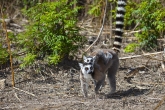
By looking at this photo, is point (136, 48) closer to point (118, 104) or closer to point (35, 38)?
point (35, 38)

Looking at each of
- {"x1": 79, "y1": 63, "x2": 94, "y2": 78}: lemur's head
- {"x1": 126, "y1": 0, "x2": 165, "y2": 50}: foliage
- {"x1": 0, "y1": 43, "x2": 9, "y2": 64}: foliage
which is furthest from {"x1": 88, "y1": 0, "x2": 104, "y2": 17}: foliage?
{"x1": 79, "y1": 63, "x2": 94, "y2": 78}: lemur's head

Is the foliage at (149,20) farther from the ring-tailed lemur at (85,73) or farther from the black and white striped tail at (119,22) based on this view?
the ring-tailed lemur at (85,73)

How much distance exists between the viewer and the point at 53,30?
26.4 ft

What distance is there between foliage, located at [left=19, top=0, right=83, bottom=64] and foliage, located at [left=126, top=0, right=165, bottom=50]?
2001mm

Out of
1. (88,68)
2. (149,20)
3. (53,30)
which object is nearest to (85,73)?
(88,68)

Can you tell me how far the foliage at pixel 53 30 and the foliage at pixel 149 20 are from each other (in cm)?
200

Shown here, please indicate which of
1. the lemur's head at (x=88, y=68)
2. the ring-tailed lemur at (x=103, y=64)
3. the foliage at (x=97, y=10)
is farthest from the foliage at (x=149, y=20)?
the lemur's head at (x=88, y=68)

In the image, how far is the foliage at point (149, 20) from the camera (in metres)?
9.27

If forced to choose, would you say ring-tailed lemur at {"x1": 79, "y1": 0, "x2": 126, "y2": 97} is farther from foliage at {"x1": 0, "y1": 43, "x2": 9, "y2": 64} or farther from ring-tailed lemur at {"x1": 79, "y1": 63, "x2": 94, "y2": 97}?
foliage at {"x1": 0, "y1": 43, "x2": 9, "y2": 64}

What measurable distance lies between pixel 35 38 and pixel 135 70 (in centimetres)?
219


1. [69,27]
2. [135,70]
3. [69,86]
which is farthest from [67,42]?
[135,70]

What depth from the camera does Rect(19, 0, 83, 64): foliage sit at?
25.7 ft

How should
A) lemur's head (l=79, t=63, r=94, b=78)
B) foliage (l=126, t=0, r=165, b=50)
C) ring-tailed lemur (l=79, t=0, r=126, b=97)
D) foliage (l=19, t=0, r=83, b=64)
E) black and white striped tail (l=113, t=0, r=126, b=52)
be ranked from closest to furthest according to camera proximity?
lemur's head (l=79, t=63, r=94, b=78) < ring-tailed lemur (l=79, t=0, r=126, b=97) < black and white striped tail (l=113, t=0, r=126, b=52) < foliage (l=19, t=0, r=83, b=64) < foliage (l=126, t=0, r=165, b=50)

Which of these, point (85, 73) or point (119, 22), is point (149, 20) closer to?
point (119, 22)
